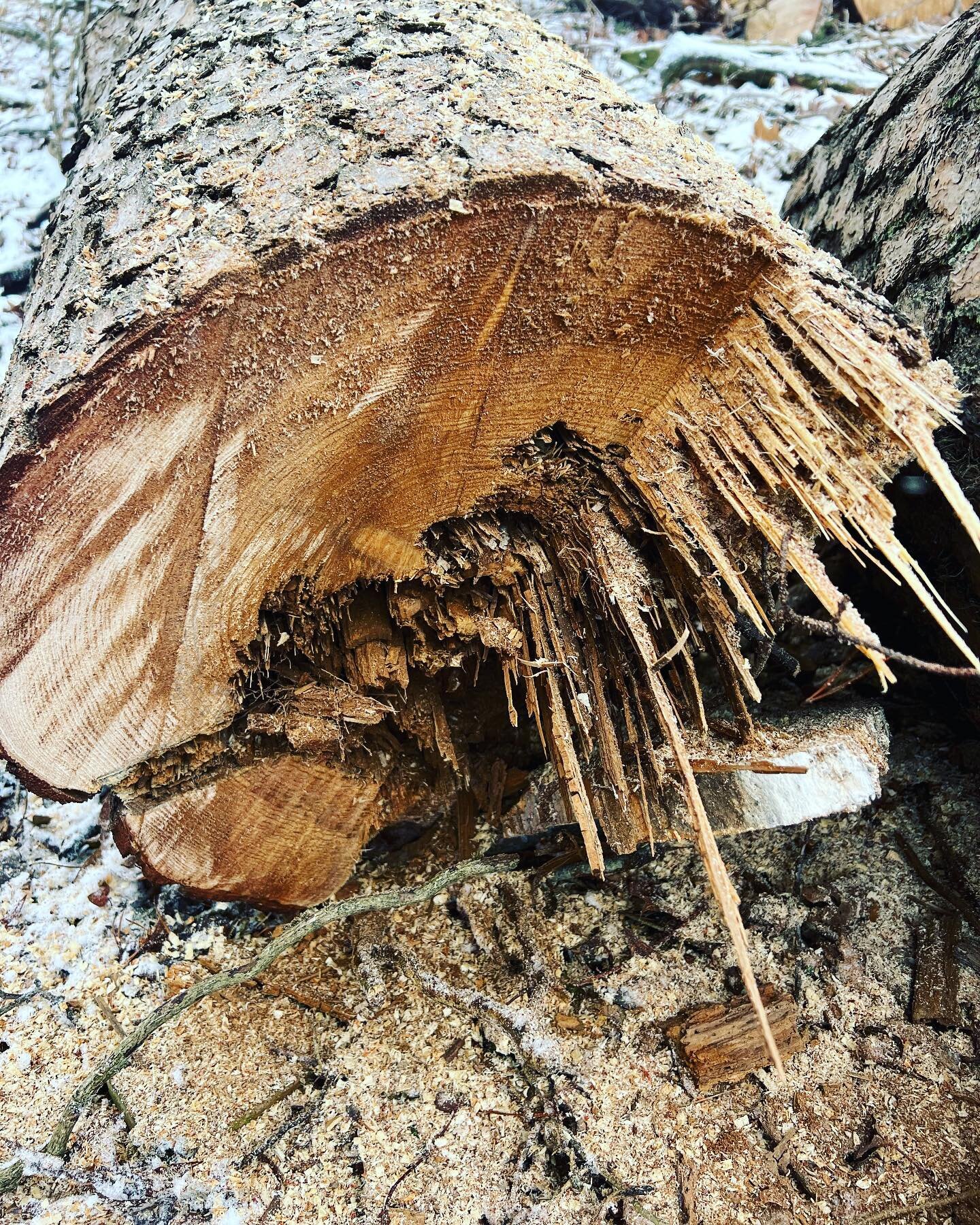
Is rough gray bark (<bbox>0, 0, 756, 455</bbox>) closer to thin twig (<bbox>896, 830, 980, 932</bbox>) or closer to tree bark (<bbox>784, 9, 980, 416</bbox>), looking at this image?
tree bark (<bbox>784, 9, 980, 416</bbox>)

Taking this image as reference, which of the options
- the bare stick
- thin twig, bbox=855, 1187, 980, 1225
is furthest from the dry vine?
thin twig, bbox=855, 1187, 980, 1225

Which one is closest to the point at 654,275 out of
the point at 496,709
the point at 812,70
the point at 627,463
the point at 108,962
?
the point at 627,463

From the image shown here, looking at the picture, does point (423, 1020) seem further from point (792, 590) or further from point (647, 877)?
point (792, 590)

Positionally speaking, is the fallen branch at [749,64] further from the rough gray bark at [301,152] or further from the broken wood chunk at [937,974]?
the broken wood chunk at [937,974]

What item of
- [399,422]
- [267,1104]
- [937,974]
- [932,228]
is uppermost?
[932,228]

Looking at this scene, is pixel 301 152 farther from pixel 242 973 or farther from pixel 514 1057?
pixel 514 1057

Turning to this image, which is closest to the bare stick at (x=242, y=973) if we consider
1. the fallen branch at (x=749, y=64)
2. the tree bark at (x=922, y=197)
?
the tree bark at (x=922, y=197)

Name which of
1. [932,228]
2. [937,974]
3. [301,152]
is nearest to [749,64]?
[932,228]
